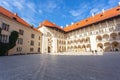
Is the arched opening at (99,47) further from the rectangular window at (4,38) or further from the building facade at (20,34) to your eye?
the rectangular window at (4,38)

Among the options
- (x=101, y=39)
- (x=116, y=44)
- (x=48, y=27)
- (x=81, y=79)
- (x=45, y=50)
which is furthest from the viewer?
(x=48, y=27)

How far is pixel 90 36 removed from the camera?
139ft

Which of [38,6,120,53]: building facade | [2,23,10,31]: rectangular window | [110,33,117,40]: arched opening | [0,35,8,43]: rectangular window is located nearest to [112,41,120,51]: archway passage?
[38,6,120,53]: building facade

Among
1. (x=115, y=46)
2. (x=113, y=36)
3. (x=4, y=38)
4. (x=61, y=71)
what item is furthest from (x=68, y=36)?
(x=61, y=71)

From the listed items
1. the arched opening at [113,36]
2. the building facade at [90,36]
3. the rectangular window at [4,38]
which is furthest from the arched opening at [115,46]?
the rectangular window at [4,38]

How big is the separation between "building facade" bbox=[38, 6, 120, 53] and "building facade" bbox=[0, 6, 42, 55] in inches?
224

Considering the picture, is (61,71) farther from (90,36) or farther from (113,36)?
(90,36)

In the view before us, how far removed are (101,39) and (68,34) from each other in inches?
754

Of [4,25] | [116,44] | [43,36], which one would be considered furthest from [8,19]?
[116,44]

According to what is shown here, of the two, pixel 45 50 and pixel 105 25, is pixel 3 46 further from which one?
pixel 105 25

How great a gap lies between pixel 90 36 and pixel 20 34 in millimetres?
28253

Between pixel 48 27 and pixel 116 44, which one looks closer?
pixel 116 44

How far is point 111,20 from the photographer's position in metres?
35.9

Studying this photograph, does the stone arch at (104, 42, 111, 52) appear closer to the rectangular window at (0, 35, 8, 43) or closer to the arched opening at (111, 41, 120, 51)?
the arched opening at (111, 41, 120, 51)
